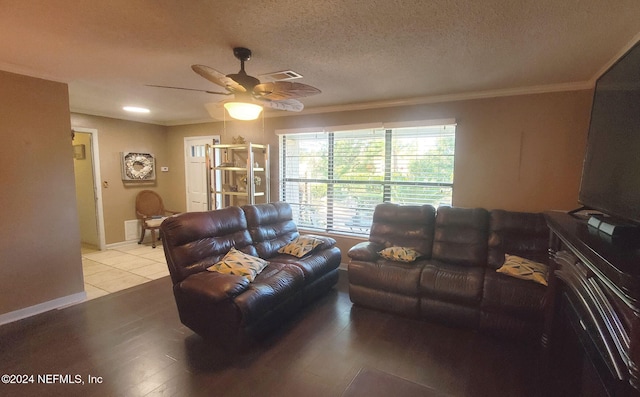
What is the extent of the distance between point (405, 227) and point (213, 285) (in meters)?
2.21

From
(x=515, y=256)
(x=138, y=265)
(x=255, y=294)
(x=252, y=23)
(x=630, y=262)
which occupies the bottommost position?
(x=138, y=265)

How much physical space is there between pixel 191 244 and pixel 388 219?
2204mm

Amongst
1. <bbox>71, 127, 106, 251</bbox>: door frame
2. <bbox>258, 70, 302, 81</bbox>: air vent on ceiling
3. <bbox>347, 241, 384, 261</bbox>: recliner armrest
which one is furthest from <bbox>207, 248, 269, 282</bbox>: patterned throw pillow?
<bbox>71, 127, 106, 251</bbox>: door frame

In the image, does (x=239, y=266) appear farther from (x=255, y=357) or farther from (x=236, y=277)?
(x=255, y=357)

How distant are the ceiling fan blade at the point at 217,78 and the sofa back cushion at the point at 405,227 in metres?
2.20

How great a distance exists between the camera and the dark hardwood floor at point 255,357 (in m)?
1.95

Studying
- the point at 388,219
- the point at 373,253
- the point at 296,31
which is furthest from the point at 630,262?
the point at 388,219

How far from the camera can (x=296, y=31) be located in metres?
1.94

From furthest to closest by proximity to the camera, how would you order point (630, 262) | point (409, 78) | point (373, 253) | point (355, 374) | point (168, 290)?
point (168, 290) < point (373, 253) < point (409, 78) < point (355, 374) < point (630, 262)

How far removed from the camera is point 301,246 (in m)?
3.36

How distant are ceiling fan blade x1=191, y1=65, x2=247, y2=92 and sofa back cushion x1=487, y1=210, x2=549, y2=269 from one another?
284cm

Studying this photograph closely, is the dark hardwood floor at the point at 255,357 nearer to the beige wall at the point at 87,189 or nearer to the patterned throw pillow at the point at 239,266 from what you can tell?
the patterned throw pillow at the point at 239,266

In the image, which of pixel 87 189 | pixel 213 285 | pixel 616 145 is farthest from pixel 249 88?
pixel 87 189

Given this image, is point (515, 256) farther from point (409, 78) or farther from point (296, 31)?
point (296, 31)
